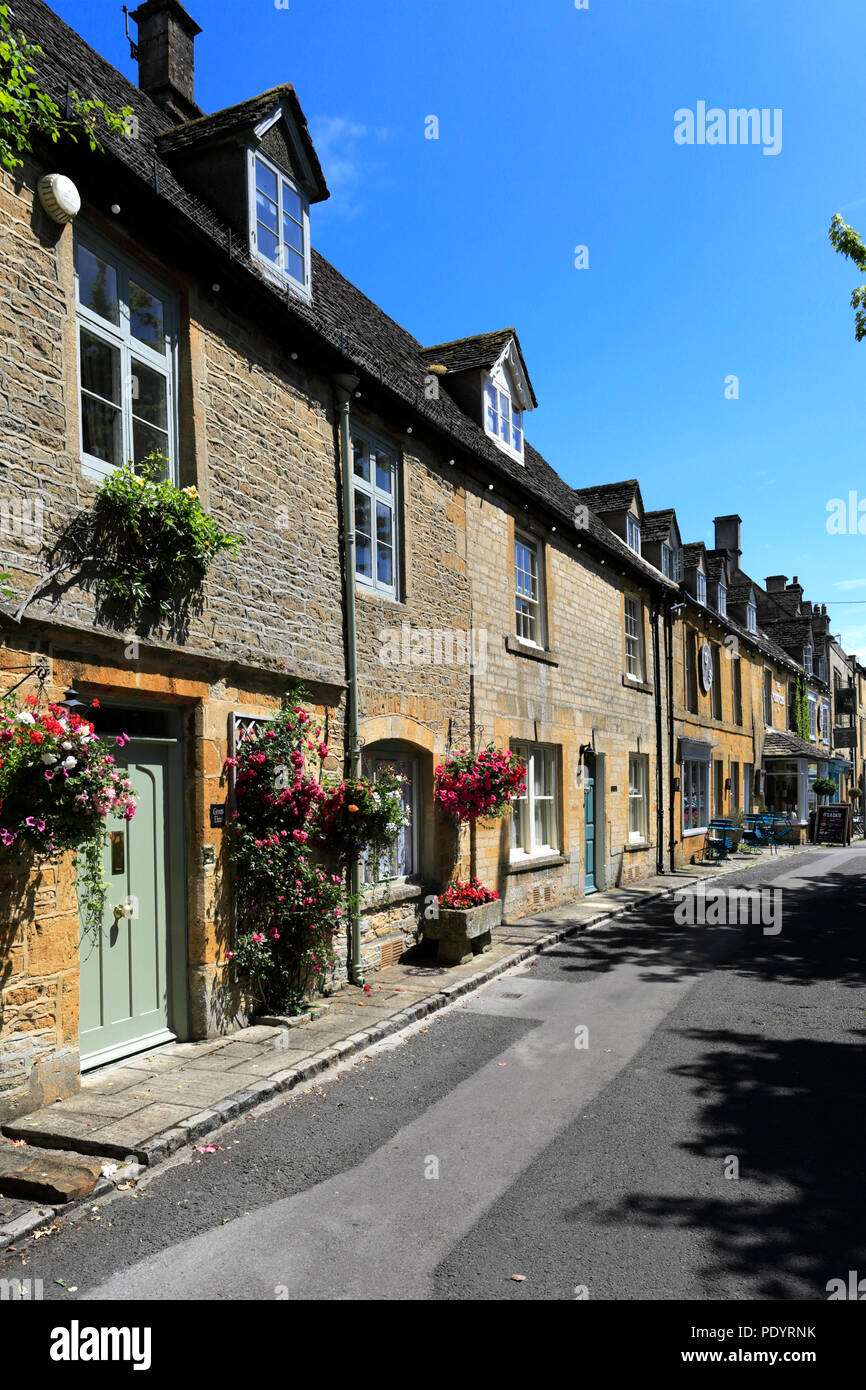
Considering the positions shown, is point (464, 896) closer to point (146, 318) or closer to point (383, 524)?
point (383, 524)

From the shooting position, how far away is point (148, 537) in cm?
652

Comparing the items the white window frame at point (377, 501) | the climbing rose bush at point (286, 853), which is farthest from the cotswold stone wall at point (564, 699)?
the climbing rose bush at point (286, 853)

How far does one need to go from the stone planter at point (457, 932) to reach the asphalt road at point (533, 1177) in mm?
1750

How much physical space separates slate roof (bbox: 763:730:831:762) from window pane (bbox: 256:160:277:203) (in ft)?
92.8

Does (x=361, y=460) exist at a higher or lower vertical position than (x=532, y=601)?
higher

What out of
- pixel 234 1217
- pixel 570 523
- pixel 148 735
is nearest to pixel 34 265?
pixel 148 735

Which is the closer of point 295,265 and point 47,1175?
point 47,1175

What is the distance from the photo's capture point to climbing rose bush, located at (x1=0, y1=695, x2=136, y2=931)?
518 cm

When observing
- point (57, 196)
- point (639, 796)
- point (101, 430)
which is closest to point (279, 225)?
point (57, 196)

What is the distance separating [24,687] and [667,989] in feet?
22.9

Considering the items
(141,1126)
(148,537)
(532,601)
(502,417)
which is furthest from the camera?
(502,417)

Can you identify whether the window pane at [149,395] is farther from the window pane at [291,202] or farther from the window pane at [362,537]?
the window pane at [291,202]

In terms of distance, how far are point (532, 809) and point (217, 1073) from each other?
8730 mm
